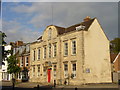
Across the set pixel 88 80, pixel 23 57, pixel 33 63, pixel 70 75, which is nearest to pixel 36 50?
pixel 33 63

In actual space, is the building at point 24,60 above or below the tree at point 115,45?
below

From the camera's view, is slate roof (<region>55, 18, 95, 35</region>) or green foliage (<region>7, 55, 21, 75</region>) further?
green foliage (<region>7, 55, 21, 75</region>)

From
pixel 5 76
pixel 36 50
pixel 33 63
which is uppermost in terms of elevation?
pixel 36 50

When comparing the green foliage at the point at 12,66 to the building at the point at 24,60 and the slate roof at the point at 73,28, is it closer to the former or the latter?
the building at the point at 24,60

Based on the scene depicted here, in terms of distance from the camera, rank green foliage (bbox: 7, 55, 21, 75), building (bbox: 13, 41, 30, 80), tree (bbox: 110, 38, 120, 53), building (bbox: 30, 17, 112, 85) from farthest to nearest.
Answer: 1. tree (bbox: 110, 38, 120, 53)
2. building (bbox: 13, 41, 30, 80)
3. green foliage (bbox: 7, 55, 21, 75)
4. building (bbox: 30, 17, 112, 85)

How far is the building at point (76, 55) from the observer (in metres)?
28.9

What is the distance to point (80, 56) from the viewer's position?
94.4 ft

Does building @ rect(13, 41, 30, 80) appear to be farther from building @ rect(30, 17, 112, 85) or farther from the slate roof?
the slate roof

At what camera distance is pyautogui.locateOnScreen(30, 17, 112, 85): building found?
28.9 meters

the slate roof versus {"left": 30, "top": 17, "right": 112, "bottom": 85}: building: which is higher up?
the slate roof

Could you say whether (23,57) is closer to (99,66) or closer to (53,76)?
(53,76)

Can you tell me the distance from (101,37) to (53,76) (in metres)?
9.62

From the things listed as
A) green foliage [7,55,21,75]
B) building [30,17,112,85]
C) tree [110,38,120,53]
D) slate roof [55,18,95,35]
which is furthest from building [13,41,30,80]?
tree [110,38,120,53]

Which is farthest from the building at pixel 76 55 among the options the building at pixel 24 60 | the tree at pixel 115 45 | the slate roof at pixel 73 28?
the tree at pixel 115 45
